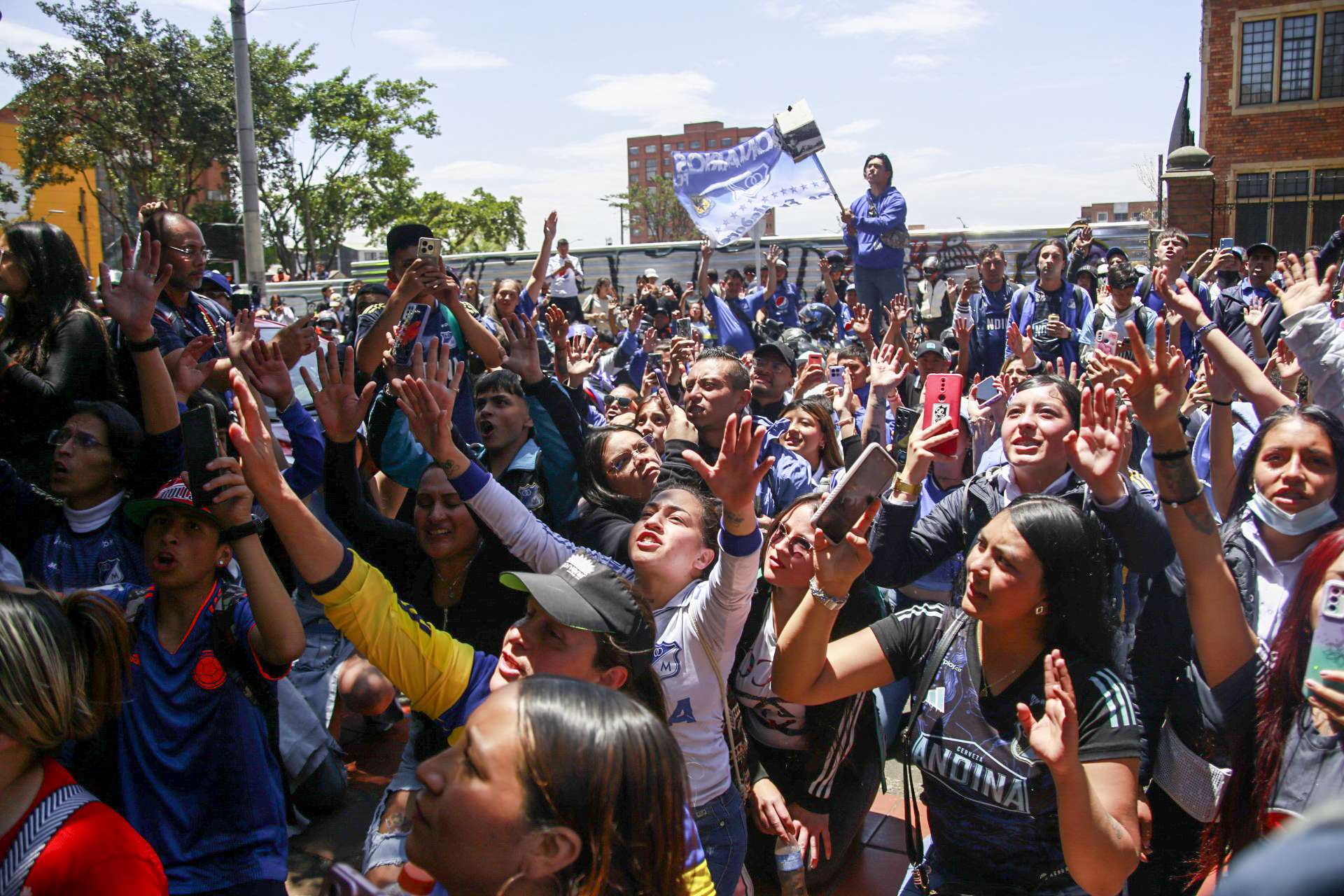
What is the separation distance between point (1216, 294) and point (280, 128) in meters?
28.0

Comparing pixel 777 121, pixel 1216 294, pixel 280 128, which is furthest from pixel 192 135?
pixel 1216 294

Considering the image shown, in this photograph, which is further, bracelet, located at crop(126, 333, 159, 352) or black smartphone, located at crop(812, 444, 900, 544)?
bracelet, located at crop(126, 333, 159, 352)

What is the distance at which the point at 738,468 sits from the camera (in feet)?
7.77

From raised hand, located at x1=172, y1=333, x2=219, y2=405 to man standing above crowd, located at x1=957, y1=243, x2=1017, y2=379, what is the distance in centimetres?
623

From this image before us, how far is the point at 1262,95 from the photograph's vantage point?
24.5 metres

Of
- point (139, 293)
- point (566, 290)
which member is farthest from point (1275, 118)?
point (139, 293)

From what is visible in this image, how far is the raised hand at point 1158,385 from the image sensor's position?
2.44 m

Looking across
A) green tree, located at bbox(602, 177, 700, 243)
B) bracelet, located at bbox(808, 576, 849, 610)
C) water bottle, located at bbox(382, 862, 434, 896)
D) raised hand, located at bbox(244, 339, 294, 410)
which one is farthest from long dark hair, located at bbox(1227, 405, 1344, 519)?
green tree, located at bbox(602, 177, 700, 243)

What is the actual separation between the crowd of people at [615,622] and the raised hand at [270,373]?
0.08 ft

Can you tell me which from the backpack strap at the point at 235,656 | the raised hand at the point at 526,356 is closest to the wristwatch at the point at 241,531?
the backpack strap at the point at 235,656

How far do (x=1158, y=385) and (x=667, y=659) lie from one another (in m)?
1.55

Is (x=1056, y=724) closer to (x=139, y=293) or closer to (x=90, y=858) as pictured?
(x=90, y=858)

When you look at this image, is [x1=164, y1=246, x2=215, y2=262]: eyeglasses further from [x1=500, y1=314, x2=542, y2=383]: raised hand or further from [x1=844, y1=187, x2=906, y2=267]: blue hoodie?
[x1=844, y1=187, x2=906, y2=267]: blue hoodie

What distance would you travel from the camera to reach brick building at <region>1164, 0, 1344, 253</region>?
2347cm
